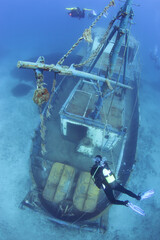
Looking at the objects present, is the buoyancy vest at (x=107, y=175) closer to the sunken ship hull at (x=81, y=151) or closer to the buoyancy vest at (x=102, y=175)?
the buoyancy vest at (x=102, y=175)

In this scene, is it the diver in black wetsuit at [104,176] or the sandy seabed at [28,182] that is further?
the sandy seabed at [28,182]

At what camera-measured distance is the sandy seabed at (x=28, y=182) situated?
9.05 meters

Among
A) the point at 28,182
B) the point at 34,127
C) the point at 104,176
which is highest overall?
the point at 104,176

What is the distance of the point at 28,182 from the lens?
422 inches

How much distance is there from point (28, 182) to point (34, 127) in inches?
200

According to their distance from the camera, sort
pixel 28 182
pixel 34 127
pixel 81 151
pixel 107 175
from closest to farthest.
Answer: pixel 107 175 → pixel 81 151 → pixel 28 182 → pixel 34 127

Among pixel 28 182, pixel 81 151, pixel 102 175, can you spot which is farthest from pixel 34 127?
pixel 102 175

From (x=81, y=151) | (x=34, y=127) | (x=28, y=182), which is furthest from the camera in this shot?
(x=34, y=127)

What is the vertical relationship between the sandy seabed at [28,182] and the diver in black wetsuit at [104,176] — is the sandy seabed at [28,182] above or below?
below

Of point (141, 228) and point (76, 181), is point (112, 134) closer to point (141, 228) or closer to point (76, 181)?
point (76, 181)

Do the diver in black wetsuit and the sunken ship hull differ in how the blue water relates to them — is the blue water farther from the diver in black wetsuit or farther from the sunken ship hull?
the diver in black wetsuit

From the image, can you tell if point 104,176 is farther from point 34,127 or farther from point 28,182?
point 34,127

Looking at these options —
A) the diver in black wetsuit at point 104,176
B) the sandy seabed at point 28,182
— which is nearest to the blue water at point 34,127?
the sandy seabed at point 28,182

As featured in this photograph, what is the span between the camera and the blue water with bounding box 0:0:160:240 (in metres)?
9.27
